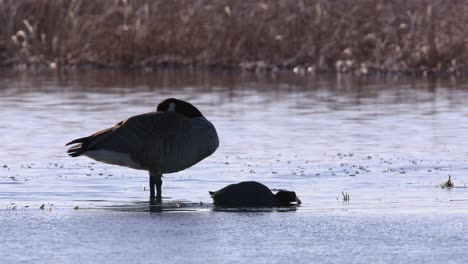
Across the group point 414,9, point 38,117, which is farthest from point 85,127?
point 414,9

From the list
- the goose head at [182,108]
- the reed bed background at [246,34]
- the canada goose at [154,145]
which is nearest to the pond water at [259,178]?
the canada goose at [154,145]

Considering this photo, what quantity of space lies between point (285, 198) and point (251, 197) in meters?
0.28

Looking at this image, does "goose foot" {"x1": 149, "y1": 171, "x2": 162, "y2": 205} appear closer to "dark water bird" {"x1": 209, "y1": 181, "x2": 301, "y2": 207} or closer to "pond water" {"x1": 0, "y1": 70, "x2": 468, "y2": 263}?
"pond water" {"x1": 0, "y1": 70, "x2": 468, "y2": 263}

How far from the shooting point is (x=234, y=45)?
1015 inches

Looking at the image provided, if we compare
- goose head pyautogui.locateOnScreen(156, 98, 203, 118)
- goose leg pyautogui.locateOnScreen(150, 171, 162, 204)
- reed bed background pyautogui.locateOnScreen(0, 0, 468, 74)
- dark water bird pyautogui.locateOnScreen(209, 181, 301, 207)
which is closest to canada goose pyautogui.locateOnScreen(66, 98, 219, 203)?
goose leg pyautogui.locateOnScreen(150, 171, 162, 204)

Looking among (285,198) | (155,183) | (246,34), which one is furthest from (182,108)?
(246,34)

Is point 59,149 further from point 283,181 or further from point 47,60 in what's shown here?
point 47,60

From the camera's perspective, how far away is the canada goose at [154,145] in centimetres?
1059

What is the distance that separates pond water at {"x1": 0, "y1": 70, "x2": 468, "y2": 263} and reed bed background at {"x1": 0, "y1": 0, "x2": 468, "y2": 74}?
5.75 ft

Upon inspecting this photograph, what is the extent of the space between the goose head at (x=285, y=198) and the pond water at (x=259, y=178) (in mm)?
198

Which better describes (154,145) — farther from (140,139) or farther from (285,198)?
(285,198)

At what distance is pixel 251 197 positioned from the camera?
33.2ft

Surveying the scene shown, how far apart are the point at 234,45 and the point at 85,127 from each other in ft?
31.3

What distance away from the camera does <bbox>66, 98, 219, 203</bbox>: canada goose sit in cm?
1059
